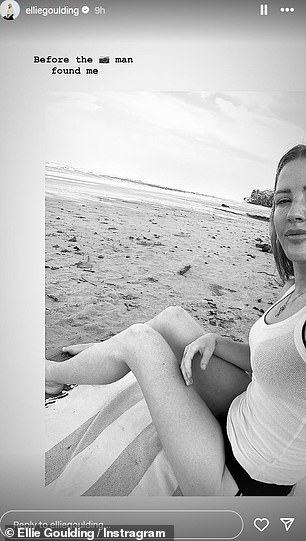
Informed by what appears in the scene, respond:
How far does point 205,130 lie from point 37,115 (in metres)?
0.27

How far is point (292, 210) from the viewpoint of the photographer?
96 cm

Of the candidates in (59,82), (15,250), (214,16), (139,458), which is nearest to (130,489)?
(139,458)

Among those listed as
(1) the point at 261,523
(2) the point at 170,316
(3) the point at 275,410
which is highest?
(2) the point at 170,316

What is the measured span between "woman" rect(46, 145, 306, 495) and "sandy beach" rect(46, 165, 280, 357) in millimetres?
23

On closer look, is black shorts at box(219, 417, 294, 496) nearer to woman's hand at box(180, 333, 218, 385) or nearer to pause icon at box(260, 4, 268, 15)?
woman's hand at box(180, 333, 218, 385)

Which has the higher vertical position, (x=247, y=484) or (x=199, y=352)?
(x=199, y=352)

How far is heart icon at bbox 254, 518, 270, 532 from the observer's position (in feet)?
3.16

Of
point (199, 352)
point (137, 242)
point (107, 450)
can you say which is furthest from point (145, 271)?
point (107, 450)

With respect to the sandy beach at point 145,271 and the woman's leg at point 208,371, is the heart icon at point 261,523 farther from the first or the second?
the sandy beach at point 145,271

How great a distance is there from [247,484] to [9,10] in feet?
2.72

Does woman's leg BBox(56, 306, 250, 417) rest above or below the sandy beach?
below

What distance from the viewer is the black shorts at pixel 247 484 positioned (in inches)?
37.5

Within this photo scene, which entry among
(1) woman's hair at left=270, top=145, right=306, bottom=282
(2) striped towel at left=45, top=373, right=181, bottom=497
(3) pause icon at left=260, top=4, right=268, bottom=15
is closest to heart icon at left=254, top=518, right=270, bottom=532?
(2) striped towel at left=45, top=373, right=181, bottom=497

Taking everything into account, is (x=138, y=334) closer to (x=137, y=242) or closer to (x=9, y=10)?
(x=137, y=242)
